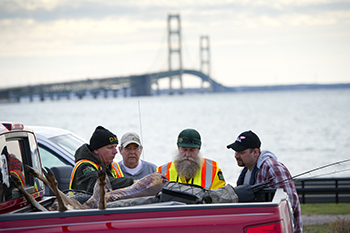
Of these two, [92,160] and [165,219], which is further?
[92,160]

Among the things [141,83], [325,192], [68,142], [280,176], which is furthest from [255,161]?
[141,83]

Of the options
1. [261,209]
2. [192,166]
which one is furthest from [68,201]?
[192,166]

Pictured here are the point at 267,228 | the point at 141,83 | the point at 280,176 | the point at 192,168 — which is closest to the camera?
the point at 267,228

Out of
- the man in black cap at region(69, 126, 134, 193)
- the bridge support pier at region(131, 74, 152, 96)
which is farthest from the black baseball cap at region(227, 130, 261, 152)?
the bridge support pier at region(131, 74, 152, 96)

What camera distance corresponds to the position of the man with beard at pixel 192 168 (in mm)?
4617

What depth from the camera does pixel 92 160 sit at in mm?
4168

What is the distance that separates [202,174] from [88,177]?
123 cm

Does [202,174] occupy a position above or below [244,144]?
below

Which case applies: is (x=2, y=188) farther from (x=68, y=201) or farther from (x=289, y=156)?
(x=289, y=156)

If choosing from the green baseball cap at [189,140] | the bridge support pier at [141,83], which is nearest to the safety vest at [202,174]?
the green baseball cap at [189,140]

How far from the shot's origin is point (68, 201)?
303cm

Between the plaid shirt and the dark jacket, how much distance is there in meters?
1.22

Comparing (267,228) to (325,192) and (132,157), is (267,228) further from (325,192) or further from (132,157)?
(325,192)

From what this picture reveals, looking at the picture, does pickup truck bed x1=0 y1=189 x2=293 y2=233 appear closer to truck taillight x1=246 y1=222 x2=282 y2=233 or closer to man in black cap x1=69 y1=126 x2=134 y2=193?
truck taillight x1=246 y1=222 x2=282 y2=233
